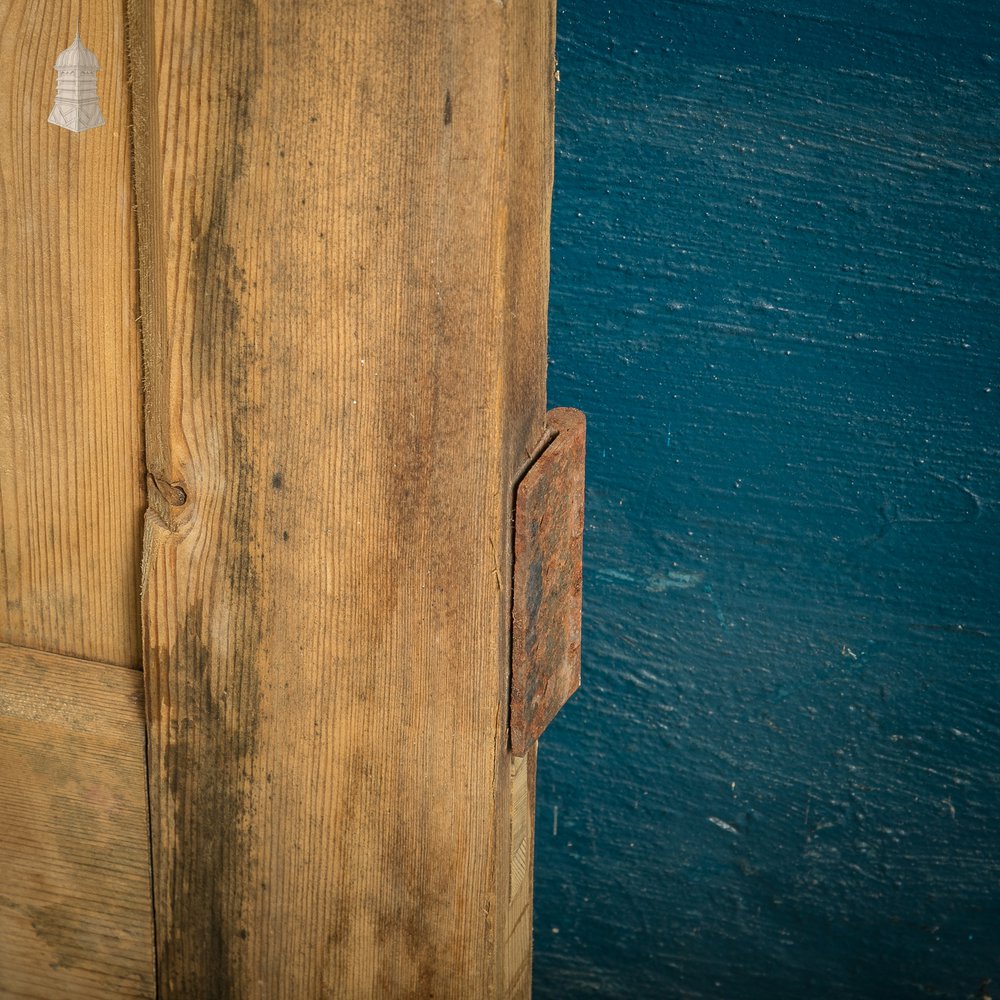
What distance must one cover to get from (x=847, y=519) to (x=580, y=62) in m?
0.58

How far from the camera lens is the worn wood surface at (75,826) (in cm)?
76

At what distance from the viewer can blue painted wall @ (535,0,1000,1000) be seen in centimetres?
110

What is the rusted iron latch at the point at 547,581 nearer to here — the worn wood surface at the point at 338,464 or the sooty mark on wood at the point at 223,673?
the worn wood surface at the point at 338,464

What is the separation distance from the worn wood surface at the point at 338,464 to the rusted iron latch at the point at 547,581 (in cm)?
2

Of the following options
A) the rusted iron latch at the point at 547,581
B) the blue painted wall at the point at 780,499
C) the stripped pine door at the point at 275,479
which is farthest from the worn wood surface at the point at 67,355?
the blue painted wall at the point at 780,499

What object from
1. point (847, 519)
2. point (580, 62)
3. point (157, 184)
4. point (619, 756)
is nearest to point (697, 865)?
point (619, 756)

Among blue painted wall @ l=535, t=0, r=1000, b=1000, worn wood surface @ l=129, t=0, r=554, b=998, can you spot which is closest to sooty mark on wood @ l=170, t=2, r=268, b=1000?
worn wood surface @ l=129, t=0, r=554, b=998

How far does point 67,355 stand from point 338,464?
21 cm

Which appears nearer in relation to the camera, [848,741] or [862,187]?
[862,187]

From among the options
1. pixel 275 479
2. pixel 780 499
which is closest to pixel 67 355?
pixel 275 479

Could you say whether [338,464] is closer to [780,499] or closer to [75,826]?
[75,826]

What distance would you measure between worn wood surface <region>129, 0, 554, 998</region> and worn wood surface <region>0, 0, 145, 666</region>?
30 mm

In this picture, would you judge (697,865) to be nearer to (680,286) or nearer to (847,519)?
(847,519)

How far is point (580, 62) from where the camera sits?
1119mm
